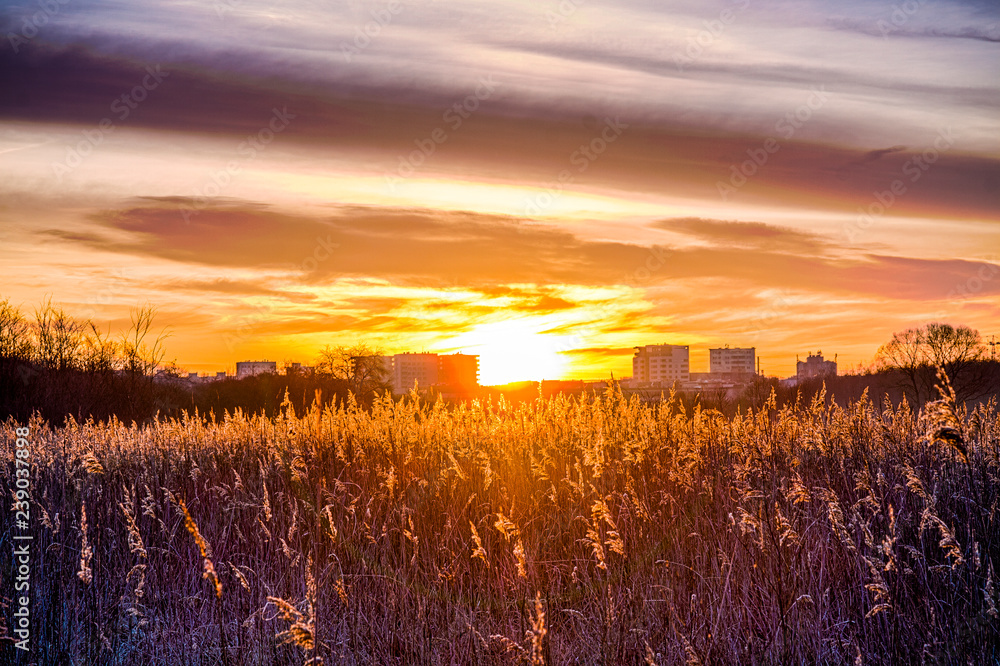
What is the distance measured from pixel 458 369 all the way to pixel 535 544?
161 m

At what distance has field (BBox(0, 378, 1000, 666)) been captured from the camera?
549cm

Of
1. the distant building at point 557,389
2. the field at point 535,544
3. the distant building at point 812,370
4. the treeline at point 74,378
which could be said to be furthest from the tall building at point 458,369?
the field at point 535,544

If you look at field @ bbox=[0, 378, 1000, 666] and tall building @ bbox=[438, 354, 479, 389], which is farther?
tall building @ bbox=[438, 354, 479, 389]

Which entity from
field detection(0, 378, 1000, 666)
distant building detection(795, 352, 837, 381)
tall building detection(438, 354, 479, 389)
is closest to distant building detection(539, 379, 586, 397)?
field detection(0, 378, 1000, 666)

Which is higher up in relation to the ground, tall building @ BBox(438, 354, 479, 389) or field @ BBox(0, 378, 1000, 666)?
tall building @ BBox(438, 354, 479, 389)

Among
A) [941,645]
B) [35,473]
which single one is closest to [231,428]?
[35,473]

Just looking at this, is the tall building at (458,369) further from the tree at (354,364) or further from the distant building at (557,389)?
the tree at (354,364)

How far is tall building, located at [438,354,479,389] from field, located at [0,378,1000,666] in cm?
15458

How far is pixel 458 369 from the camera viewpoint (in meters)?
168

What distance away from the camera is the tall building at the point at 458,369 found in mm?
166875

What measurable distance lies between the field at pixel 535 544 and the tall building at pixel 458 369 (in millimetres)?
154575

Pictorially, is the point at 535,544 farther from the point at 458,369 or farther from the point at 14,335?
the point at 458,369

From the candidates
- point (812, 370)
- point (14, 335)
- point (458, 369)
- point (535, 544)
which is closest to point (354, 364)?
point (14, 335)

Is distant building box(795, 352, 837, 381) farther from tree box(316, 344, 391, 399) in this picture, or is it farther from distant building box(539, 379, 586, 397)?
tree box(316, 344, 391, 399)
